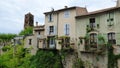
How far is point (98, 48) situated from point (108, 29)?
10.1ft

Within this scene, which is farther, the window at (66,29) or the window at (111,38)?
the window at (66,29)

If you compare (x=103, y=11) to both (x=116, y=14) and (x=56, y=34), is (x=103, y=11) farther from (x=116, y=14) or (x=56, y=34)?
(x=56, y=34)

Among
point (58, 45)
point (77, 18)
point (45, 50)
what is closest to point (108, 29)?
point (77, 18)

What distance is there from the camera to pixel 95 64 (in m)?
37.3

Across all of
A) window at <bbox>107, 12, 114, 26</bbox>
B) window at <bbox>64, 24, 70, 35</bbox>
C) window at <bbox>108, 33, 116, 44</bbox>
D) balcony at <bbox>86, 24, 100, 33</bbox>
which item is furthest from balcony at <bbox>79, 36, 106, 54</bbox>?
window at <bbox>64, 24, 70, 35</bbox>

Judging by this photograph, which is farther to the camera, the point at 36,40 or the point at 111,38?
the point at 36,40

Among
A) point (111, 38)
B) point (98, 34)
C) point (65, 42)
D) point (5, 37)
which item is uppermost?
point (5, 37)

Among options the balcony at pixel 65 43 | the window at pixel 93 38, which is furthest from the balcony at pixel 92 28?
the balcony at pixel 65 43

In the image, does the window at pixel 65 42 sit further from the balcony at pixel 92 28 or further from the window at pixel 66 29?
the balcony at pixel 92 28

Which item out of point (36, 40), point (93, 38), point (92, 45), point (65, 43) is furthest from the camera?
point (36, 40)

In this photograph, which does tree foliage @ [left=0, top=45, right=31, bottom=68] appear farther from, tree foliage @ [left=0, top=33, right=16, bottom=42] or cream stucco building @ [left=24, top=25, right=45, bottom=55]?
tree foliage @ [left=0, top=33, right=16, bottom=42]

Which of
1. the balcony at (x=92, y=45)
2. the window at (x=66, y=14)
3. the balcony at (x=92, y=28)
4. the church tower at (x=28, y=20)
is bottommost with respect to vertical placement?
the balcony at (x=92, y=45)

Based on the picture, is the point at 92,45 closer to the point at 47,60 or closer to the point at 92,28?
the point at 92,28

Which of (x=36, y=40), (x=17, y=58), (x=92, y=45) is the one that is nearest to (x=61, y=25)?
(x=36, y=40)
